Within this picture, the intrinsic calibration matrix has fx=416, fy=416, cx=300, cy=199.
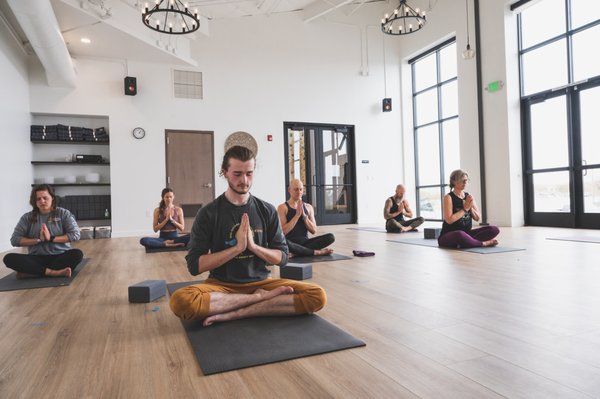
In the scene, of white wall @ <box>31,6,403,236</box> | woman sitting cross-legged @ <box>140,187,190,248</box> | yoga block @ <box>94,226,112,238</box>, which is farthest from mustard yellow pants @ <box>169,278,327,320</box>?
white wall @ <box>31,6,403,236</box>

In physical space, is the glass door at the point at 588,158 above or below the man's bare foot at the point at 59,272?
above

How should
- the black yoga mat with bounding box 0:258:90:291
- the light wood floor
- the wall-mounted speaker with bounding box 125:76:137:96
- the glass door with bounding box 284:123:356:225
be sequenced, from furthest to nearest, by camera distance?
1. the glass door with bounding box 284:123:356:225
2. the wall-mounted speaker with bounding box 125:76:137:96
3. the black yoga mat with bounding box 0:258:90:291
4. the light wood floor

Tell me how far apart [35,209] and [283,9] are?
721 centimetres

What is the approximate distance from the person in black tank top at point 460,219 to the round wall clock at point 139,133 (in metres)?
5.83

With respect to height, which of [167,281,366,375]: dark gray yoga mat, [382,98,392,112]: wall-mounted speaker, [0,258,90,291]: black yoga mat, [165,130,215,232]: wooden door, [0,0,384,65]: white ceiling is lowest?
[167,281,366,375]: dark gray yoga mat

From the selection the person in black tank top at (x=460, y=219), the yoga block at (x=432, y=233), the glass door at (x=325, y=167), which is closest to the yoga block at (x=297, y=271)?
the person in black tank top at (x=460, y=219)

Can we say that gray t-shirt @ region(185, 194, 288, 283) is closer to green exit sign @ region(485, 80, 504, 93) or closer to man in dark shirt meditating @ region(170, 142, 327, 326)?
man in dark shirt meditating @ region(170, 142, 327, 326)

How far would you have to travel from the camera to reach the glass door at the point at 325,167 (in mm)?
9211

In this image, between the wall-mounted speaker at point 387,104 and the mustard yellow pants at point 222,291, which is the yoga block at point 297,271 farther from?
the wall-mounted speaker at point 387,104

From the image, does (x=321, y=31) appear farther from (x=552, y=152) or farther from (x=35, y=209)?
(x=35, y=209)

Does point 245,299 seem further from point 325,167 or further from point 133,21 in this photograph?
point 325,167

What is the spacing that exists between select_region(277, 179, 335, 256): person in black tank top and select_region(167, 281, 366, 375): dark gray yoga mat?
6.90 feet

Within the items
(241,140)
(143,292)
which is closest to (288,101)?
(241,140)

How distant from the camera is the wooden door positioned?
816cm
